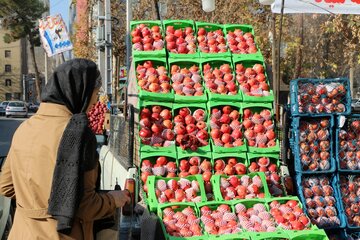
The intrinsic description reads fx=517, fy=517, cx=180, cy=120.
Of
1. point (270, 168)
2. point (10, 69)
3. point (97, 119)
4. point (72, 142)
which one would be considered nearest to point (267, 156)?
point (270, 168)

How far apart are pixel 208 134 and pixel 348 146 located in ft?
5.80

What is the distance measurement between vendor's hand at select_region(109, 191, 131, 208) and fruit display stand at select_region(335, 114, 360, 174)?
12.8 feet

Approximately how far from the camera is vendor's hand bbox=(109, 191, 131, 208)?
3.01m

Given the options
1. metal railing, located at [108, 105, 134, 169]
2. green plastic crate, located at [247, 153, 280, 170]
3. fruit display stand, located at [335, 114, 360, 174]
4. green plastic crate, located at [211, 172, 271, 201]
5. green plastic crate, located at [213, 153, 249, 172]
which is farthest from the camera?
fruit display stand, located at [335, 114, 360, 174]

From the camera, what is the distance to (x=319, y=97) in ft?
20.8

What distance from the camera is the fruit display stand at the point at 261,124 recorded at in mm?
6227

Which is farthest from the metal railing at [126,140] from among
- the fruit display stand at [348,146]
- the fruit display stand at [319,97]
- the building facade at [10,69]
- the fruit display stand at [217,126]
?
the building facade at [10,69]

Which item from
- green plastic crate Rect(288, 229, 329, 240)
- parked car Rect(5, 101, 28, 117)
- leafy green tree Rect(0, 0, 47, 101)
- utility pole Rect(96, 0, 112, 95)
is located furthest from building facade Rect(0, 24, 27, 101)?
green plastic crate Rect(288, 229, 329, 240)

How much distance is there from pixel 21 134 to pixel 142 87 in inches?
133

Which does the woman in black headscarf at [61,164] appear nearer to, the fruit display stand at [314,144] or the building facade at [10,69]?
the fruit display stand at [314,144]

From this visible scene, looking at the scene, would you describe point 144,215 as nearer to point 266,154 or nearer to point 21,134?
point 266,154

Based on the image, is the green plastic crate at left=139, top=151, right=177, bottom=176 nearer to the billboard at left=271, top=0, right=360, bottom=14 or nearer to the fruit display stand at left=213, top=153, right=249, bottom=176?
the fruit display stand at left=213, top=153, right=249, bottom=176

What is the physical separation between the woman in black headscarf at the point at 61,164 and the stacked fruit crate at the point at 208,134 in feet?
7.31

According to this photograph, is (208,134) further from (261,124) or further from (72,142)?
(72,142)
